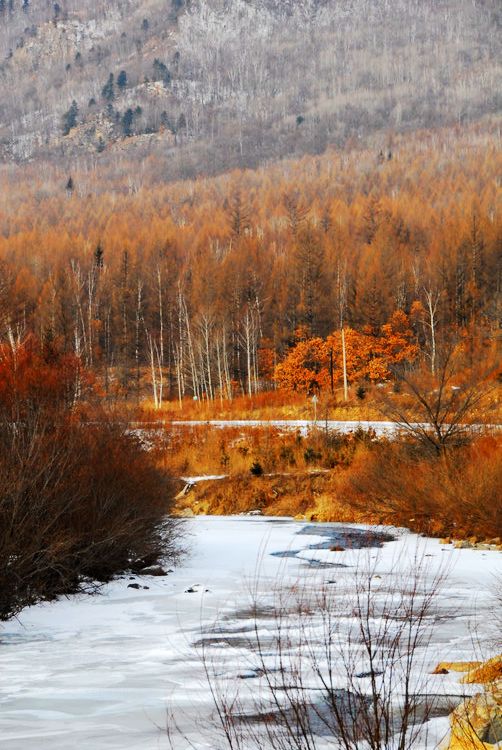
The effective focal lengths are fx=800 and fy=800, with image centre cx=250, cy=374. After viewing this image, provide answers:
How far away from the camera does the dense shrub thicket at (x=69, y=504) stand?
344 inches

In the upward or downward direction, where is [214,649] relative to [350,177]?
downward

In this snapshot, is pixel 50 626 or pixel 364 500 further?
pixel 364 500

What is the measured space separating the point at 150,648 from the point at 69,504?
7.61ft

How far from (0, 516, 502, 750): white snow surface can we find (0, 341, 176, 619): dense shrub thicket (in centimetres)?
42

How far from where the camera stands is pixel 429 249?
78312mm

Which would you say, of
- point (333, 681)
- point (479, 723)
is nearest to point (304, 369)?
point (333, 681)

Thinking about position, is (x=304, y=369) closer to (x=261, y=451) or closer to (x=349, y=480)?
(x=261, y=451)

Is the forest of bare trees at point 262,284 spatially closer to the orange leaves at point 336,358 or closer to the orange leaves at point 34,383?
the orange leaves at point 336,358

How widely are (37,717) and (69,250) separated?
85.5m

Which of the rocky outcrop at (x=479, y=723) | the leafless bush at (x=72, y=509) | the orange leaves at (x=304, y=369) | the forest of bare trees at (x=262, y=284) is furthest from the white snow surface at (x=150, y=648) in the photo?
the orange leaves at (x=304, y=369)

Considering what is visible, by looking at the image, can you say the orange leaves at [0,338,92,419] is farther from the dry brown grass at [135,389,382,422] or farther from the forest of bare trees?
the forest of bare trees

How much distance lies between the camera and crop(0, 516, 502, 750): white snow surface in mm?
5352

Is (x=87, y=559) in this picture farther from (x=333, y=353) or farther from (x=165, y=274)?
(x=165, y=274)

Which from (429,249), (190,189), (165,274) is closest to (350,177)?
(190,189)
